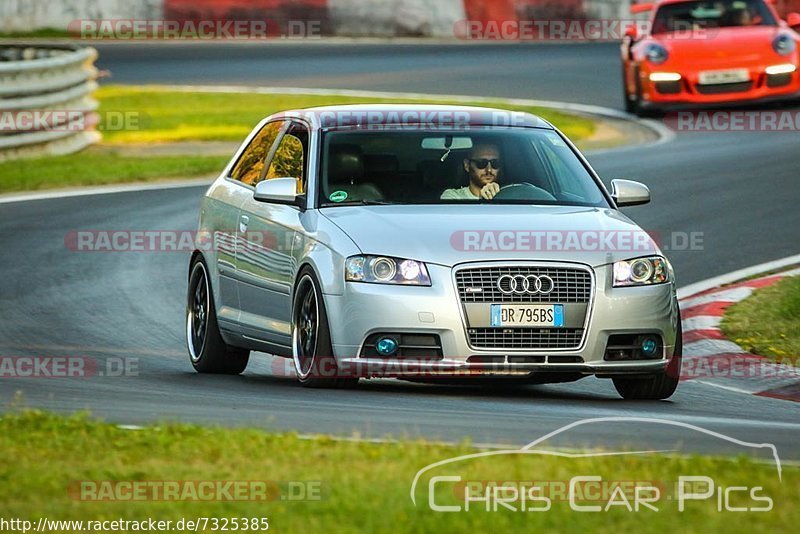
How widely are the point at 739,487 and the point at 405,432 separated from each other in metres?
1.60

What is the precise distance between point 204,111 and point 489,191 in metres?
18.0

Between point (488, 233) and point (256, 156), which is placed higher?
point (488, 233)

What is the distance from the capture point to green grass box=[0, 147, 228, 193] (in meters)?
20.4

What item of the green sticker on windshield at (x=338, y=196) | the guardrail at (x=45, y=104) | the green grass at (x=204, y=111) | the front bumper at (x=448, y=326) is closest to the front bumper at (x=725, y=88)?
the green grass at (x=204, y=111)

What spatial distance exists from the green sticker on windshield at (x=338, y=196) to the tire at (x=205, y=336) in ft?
4.47

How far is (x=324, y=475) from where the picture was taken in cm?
654

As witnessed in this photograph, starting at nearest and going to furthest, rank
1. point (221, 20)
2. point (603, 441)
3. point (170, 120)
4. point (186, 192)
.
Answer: point (603, 441), point (186, 192), point (170, 120), point (221, 20)

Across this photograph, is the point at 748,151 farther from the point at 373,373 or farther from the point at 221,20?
the point at 221,20

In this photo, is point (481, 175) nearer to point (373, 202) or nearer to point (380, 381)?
point (373, 202)

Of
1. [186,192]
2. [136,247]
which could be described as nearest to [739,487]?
[136,247]

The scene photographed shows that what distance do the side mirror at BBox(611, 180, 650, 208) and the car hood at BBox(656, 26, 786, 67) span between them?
13.3 m

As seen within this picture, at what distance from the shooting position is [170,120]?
88.3ft

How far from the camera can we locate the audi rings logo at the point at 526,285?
9.26 metres

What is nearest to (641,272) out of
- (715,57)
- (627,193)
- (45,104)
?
(627,193)
